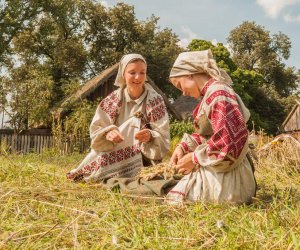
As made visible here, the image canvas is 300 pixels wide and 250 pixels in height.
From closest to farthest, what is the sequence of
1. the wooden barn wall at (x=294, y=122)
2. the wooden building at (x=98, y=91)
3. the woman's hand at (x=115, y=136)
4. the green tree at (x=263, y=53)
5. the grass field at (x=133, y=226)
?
1. the grass field at (x=133, y=226)
2. the woman's hand at (x=115, y=136)
3. the wooden building at (x=98, y=91)
4. the wooden barn wall at (x=294, y=122)
5. the green tree at (x=263, y=53)

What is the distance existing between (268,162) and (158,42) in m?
29.0

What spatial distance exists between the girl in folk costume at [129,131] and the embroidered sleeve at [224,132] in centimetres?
146

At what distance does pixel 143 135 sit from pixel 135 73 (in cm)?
70

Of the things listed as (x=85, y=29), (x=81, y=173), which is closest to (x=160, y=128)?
(x=81, y=173)

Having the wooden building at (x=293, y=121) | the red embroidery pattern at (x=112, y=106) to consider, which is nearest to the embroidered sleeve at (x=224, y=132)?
the red embroidery pattern at (x=112, y=106)

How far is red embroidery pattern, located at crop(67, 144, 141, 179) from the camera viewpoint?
14.9 ft

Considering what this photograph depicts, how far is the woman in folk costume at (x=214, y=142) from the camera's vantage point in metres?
2.89

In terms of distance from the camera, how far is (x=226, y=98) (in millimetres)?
2963

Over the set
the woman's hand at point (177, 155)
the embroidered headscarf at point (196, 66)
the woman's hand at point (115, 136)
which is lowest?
the woman's hand at point (177, 155)

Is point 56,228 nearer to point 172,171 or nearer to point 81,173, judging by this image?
point 172,171

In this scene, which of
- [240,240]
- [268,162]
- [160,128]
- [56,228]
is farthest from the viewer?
[268,162]

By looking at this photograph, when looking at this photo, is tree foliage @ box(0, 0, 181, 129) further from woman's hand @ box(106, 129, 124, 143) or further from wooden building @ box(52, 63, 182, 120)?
woman's hand @ box(106, 129, 124, 143)

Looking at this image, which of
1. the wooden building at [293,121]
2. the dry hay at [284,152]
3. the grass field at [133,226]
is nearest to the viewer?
the grass field at [133,226]

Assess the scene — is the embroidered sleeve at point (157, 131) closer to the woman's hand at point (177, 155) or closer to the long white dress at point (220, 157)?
the woman's hand at point (177, 155)
